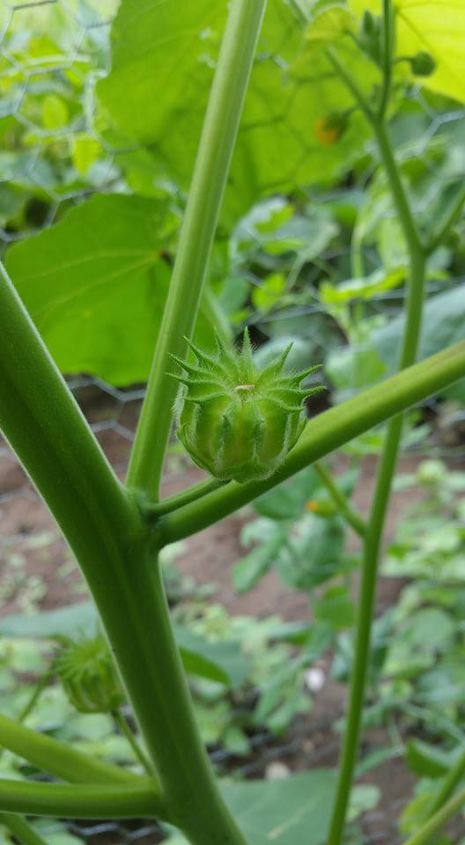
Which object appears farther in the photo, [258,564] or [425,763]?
[258,564]

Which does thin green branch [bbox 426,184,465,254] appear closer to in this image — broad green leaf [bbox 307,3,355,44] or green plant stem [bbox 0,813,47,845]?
broad green leaf [bbox 307,3,355,44]

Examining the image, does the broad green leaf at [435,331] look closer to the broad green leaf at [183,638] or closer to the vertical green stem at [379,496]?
the vertical green stem at [379,496]

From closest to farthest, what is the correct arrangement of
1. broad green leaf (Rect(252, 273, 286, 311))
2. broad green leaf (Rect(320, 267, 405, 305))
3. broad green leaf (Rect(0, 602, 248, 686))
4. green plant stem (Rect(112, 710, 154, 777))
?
1. green plant stem (Rect(112, 710, 154, 777))
2. broad green leaf (Rect(0, 602, 248, 686))
3. broad green leaf (Rect(320, 267, 405, 305))
4. broad green leaf (Rect(252, 273, 286, 311))

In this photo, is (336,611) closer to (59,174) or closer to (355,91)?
(355,91)

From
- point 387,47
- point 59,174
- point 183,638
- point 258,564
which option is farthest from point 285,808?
point 59,174

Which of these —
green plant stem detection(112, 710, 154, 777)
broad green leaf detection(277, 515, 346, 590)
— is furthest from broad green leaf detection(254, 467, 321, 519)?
green plant stem detection(112, 710, 154, 777)
